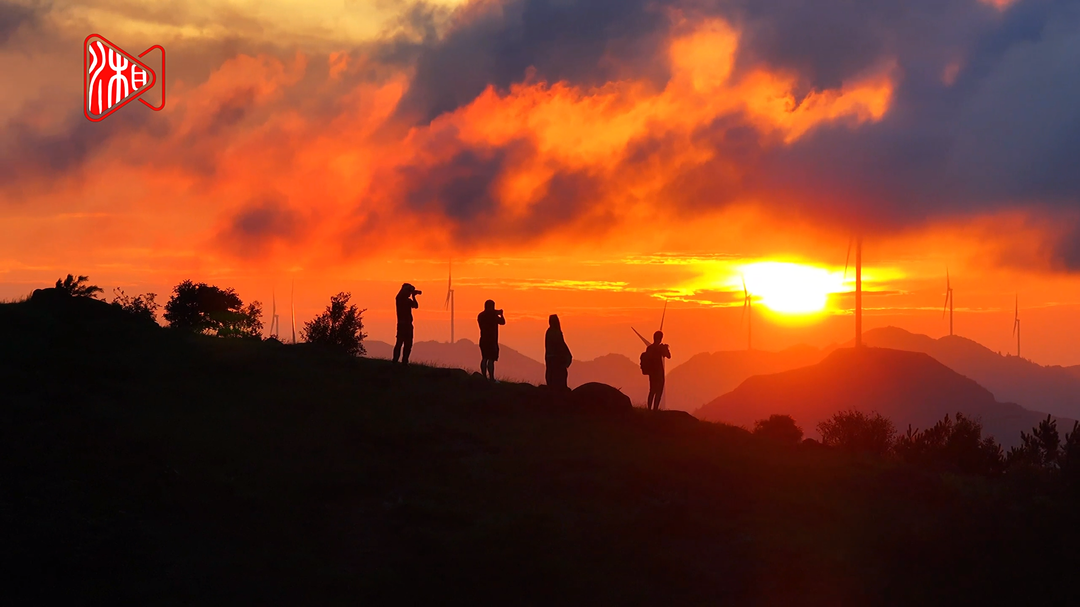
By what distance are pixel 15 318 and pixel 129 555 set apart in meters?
19.5

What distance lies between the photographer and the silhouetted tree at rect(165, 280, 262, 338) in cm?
5612

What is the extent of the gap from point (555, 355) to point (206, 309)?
3235 cm

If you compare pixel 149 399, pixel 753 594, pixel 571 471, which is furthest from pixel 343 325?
pixel 753 594

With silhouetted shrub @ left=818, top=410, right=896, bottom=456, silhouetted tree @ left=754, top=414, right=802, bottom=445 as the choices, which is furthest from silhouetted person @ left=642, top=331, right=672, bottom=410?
silhouetted shrub @ left=818, top=410, right=896, bottom=456

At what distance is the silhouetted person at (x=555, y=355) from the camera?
32.6m

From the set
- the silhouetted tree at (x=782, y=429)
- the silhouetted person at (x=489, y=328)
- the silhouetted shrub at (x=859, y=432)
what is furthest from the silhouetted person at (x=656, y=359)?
the silhouetted shrub at (x=859, y=432)

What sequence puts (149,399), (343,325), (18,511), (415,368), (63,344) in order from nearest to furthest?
1. (18,511)
2. (149,399)
3. (63,344)
4. (415,368)
5. (343,325)

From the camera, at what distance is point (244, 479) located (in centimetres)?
2295

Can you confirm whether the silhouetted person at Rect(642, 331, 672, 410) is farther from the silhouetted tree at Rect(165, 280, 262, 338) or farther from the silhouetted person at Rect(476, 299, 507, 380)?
the silhouetted tree at Rect(165, 280, 262, 338)

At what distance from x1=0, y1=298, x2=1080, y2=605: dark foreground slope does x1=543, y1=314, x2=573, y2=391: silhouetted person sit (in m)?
1.17

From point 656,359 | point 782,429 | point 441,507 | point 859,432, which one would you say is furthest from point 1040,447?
point 441,507

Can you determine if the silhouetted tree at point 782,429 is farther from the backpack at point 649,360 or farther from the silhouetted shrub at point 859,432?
the backpack at point 649,360

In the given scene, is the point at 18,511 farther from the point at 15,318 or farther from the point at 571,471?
the point at 15,318

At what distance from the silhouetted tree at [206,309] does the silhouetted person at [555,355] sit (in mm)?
27859
